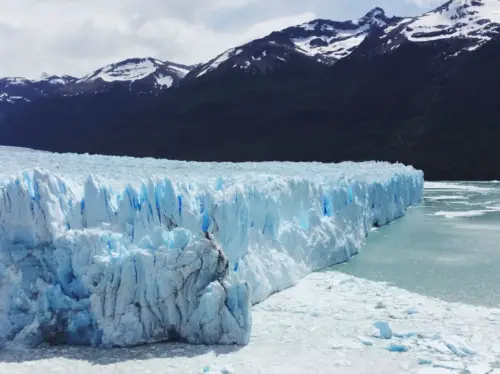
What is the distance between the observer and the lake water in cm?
713

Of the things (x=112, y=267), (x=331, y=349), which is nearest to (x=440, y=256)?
(x=331, y=349)

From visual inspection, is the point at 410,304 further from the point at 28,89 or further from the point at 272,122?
the point at 28,89

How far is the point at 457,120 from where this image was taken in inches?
1407

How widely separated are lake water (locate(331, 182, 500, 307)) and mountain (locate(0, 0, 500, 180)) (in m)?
21.1

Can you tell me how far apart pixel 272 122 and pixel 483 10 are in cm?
1928

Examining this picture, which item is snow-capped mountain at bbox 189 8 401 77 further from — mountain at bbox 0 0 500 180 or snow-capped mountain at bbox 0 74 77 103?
snow-capped mountain at bbox 0 74 77 103

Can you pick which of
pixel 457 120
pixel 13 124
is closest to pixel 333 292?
pixel 457 120

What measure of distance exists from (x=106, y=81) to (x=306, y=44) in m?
22.6

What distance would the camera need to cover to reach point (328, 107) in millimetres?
41625

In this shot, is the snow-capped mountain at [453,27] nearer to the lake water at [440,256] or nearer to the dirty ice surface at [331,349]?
the lake water at [440,256]

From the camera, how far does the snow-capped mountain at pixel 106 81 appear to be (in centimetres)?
5891

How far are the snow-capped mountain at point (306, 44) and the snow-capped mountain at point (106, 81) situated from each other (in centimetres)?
776

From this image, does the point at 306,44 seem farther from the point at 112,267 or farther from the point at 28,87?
the point at 112,267

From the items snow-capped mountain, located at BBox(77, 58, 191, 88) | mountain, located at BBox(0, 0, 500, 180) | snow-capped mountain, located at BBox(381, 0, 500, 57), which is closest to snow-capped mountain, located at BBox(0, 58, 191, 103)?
snow-capped mountain, located at BBox(77, 58, 191, 88)
